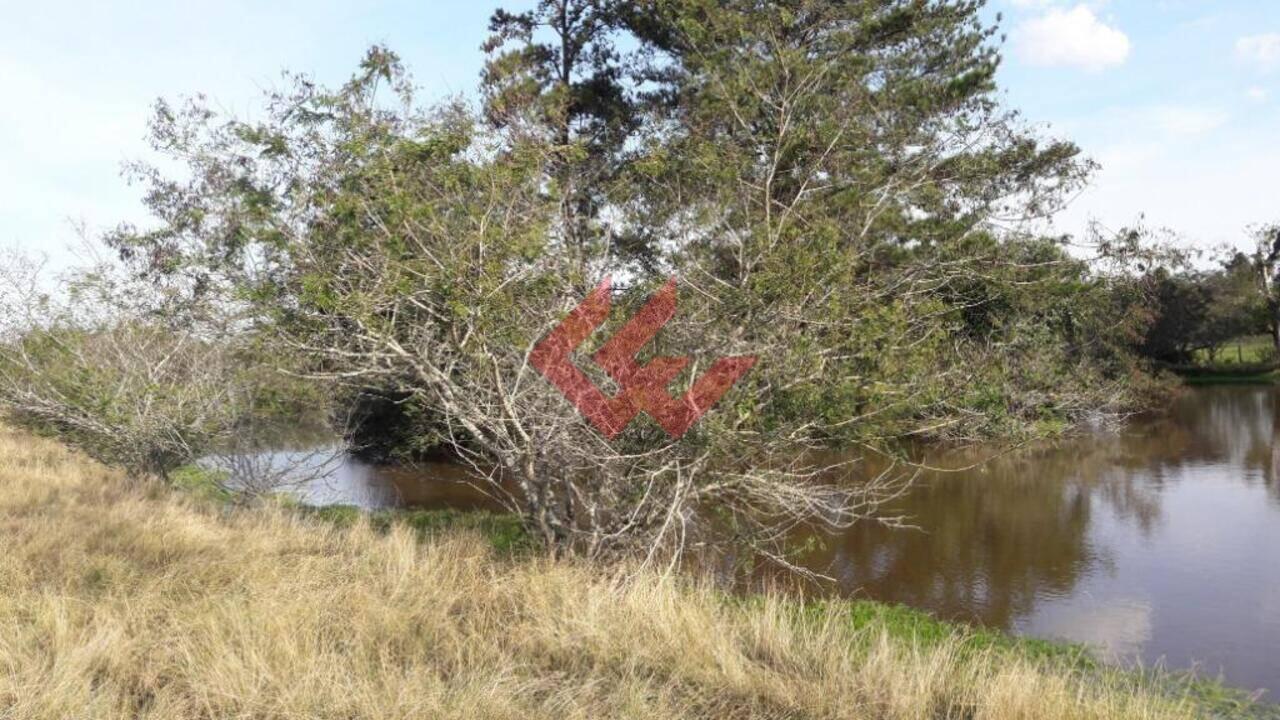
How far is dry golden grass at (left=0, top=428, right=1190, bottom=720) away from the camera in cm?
335

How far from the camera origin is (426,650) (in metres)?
3.99

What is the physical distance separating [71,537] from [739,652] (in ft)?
14.8

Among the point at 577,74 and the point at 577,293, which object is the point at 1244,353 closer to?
the point at 577,74

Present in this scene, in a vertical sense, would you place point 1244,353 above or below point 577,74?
below

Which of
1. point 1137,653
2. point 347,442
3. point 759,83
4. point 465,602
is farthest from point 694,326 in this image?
point 347,442

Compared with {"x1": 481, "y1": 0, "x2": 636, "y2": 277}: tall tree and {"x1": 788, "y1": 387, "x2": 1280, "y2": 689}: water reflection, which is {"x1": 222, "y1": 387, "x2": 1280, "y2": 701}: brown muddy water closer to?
{"x1": 788, "y1": 387, "x2": 1280, "y2": 689}: water reflection

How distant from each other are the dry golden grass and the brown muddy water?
400 centimetres

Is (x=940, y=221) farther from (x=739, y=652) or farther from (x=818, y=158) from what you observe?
(x=739, y=652)

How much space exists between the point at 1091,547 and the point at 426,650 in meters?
10.2

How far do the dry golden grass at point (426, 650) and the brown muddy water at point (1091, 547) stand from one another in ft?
13.1

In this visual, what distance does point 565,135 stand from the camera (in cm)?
1330

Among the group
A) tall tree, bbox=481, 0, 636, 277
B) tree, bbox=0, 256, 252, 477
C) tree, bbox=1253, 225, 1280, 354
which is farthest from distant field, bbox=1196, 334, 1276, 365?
tree, bbox=0, 256, 252, 477

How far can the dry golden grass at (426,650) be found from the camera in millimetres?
3346

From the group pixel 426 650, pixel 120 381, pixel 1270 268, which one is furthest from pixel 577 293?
pixel 1270 268
